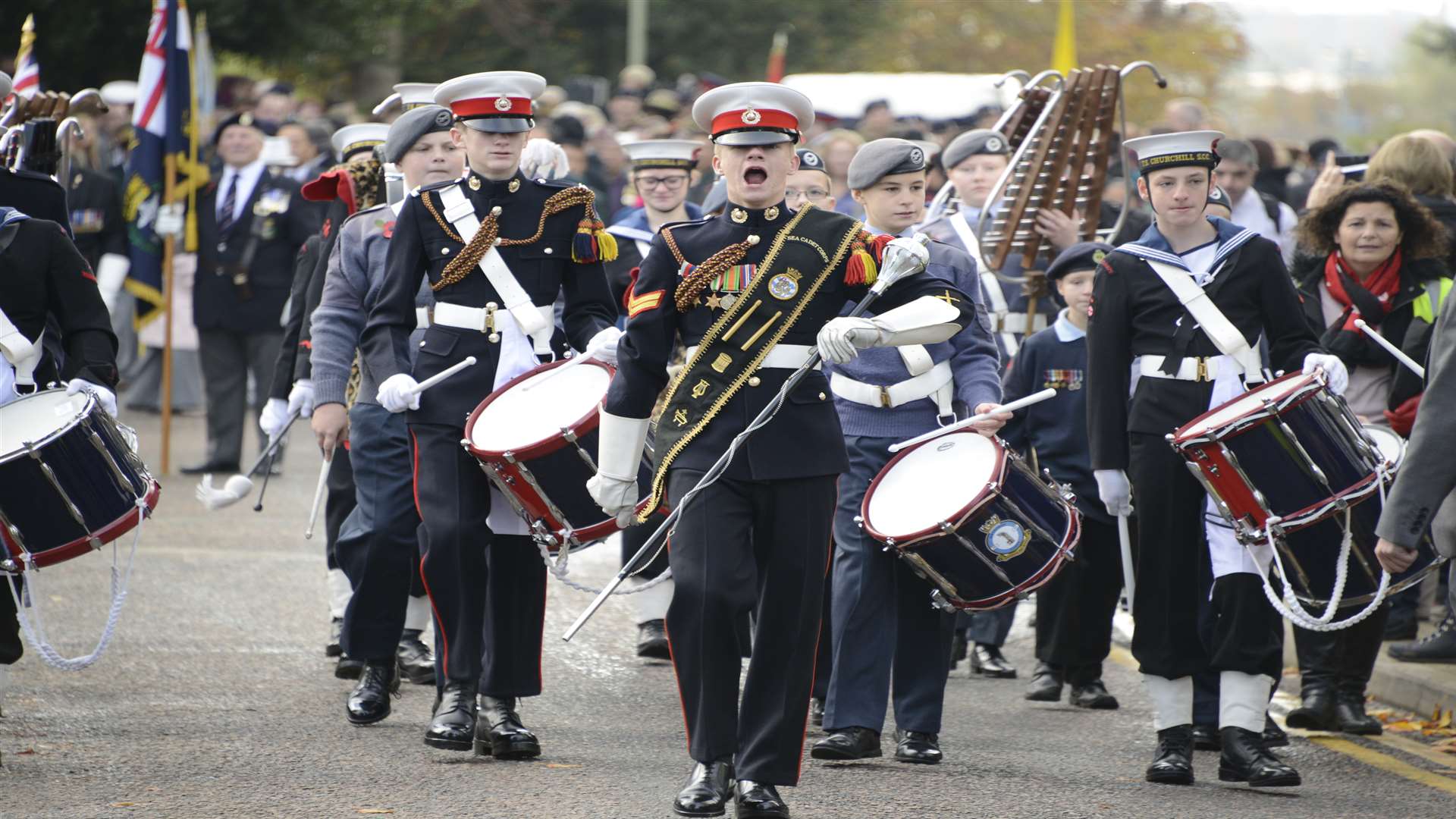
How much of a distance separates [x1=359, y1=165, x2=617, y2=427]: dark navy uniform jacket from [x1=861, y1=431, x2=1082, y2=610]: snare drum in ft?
4.16

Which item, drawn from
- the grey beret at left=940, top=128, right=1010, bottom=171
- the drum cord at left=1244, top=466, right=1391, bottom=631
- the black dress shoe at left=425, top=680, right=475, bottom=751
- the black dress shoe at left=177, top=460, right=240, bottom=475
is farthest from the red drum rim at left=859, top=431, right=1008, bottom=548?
the black dress shoe at left=177, top=460, right=240, bottom=475

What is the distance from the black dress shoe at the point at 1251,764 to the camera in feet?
21.9

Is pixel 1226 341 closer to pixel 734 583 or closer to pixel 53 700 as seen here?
pixel 734 583

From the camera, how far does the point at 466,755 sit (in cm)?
703

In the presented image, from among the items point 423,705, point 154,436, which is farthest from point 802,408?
point 154,436

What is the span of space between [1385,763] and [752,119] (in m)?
3.13

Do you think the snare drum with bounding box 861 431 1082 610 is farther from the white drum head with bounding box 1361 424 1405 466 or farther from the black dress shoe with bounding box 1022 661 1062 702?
the black dress shoe with bounding box 1022 661 1062 702

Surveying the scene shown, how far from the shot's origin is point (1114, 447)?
6.98 metres

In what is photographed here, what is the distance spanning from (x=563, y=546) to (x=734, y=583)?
2.87 ft

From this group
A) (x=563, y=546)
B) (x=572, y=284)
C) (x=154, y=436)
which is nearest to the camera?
(x=563, y=546)

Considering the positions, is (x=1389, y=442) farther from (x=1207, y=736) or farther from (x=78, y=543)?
(x=78, y=543)

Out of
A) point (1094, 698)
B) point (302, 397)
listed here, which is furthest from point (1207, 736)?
point (302, 397)

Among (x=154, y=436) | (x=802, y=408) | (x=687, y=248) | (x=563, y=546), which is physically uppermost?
(x=687, y=248)

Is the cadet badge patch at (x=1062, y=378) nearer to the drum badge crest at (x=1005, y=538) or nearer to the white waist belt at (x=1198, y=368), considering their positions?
the white waist belt at (x=1198, y=368)
